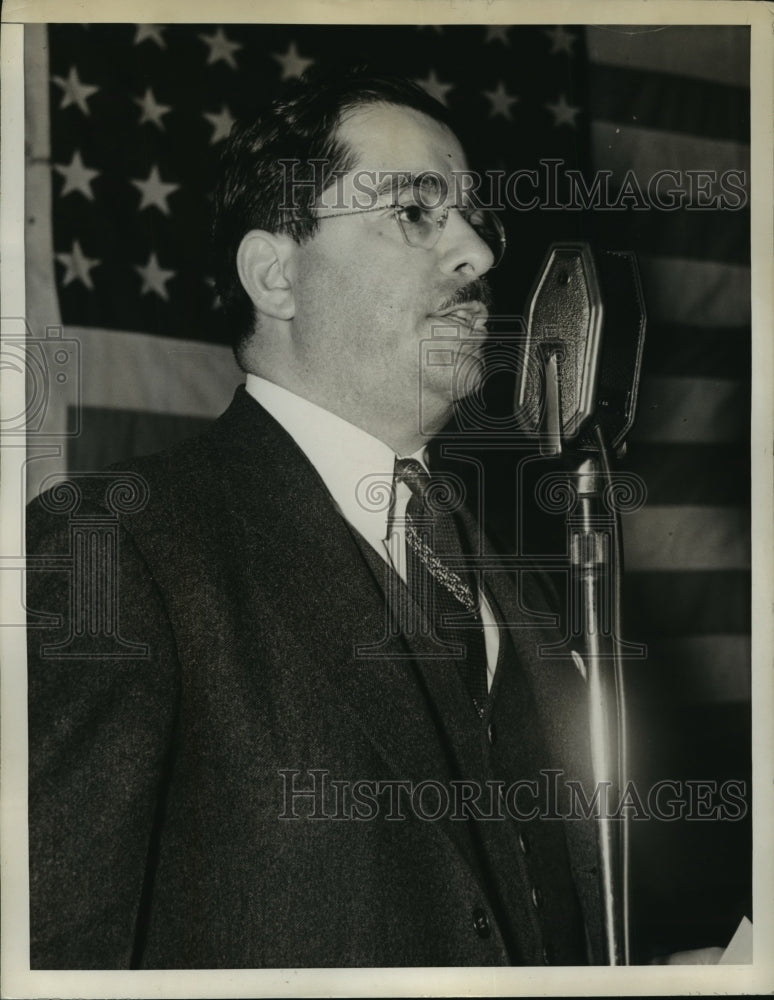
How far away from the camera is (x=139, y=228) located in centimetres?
158

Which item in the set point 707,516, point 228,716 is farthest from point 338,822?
point 707,516

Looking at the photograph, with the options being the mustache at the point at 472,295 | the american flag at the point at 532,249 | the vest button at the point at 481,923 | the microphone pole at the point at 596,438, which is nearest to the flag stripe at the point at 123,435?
the american flag at the point at 532,249

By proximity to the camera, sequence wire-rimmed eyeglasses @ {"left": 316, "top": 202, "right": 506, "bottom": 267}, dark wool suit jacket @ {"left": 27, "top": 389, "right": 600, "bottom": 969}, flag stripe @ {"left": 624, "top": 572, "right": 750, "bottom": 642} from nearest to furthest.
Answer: dark wool suit jacket @ {"left": 27, "top": 389, "right": 600, "bottom": 969}, wire-rimmed eyeglasses @ {"left": 316, "top": 202, "right": 506, "bottom": 267}, flag stripe @ {"left": 624, "top": 572, "right": 750, "bottom": 642}

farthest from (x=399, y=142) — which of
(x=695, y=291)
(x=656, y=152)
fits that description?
(x=695, y=291)

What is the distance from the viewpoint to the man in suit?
145 cm

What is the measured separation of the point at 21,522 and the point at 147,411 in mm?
273

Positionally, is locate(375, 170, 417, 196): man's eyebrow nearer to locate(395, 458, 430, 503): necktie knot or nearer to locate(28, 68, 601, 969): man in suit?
locate(28, 68, 601, 969): man in suit

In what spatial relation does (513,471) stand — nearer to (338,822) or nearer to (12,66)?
(338,822)

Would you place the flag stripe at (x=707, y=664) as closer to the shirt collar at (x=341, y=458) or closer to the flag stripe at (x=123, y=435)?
the shirt collar at (x=341, y=458)

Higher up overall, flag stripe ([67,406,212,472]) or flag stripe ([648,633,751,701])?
flag stripe ([67,406,212,472])

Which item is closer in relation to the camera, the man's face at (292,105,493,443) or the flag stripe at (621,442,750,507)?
→ the man's face at (292,105,493,443)

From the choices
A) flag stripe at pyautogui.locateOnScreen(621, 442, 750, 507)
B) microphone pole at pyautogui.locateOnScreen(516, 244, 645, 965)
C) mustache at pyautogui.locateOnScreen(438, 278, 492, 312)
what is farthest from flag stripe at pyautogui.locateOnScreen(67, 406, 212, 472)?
flag stripe at pyautogui.locateOnScreen(621, 442, 750, 507)

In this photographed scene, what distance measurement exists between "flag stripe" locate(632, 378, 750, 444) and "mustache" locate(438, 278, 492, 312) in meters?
0.31

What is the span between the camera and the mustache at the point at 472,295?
5.16 ft
